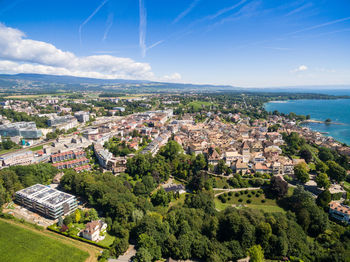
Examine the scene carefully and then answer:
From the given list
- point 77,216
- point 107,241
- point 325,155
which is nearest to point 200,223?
point 107,241

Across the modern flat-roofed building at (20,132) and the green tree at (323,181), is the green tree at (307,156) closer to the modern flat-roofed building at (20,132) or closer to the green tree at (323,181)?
the green tree at (323,181)

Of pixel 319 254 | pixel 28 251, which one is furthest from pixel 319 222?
pixel 28 251

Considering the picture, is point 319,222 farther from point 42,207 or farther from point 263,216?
point 42,207

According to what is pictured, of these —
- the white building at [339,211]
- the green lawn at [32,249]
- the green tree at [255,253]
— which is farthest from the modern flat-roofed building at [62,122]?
the white building at [339,211]

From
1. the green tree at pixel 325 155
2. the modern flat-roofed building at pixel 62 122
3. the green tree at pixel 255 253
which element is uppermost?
the green tree at pixel 325 155

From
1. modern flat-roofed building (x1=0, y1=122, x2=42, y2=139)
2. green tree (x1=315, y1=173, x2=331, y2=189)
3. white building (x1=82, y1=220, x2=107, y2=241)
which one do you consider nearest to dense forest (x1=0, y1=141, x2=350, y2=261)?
white building (x1=82, y1=220, x2=107, y2=241)

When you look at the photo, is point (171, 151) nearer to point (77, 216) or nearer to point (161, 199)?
point (161, 199)
